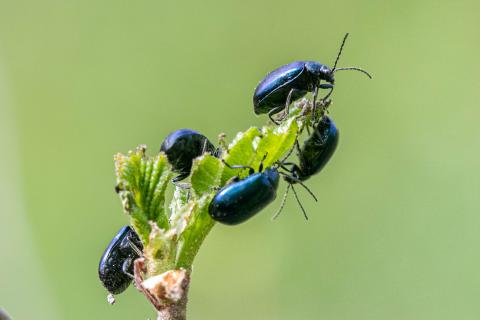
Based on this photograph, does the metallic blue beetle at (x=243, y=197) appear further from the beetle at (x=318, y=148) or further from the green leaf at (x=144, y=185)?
the beetle at (x=318, y=148)

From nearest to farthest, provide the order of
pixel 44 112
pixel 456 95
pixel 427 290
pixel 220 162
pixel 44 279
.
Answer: pixel 220 162, pixel 427 290, pixel 44 279, pixel 456 95, pixel 44 112

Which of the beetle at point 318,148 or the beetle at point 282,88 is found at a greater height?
the beetle at point 282,88

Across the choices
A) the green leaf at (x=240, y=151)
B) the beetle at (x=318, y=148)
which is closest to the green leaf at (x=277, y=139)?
A: the green leaf at (x=240, y=151)

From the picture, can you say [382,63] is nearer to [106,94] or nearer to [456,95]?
[456,95]

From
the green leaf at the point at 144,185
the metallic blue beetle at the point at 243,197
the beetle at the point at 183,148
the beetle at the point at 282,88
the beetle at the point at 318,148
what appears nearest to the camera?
the green leaf at the point at 144,185

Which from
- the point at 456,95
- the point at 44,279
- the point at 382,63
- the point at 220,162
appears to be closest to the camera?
the point at 220,162

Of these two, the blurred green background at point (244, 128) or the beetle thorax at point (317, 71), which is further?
the blurred green background at point (244, 128)

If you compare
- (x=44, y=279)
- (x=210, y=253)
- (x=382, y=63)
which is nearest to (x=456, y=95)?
(x=382, y=63)
